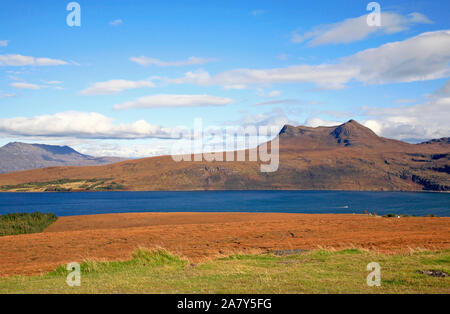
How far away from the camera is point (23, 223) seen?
51.5 metres

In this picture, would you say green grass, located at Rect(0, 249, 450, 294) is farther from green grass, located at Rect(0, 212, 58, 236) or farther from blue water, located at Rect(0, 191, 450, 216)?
blue water, located at Rect(0, 191, 450, 216)

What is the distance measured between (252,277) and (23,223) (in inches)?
1925

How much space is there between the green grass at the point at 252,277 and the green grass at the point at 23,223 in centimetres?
3770

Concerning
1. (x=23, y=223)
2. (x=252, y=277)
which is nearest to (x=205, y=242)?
(x=252, y=277)

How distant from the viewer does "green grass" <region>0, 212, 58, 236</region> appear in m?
47.7

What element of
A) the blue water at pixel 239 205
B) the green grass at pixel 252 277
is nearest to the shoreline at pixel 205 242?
the green grass at pixel 252 277

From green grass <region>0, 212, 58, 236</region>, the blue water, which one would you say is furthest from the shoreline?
the blue water

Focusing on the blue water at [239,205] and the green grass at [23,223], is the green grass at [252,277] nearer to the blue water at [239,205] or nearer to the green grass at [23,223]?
the green grass at [23,223]

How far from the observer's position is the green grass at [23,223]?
47.7m

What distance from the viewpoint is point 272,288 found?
10.1m

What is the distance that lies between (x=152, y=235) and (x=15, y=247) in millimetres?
11685

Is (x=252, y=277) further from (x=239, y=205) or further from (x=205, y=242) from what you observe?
(x=239, y=205)
